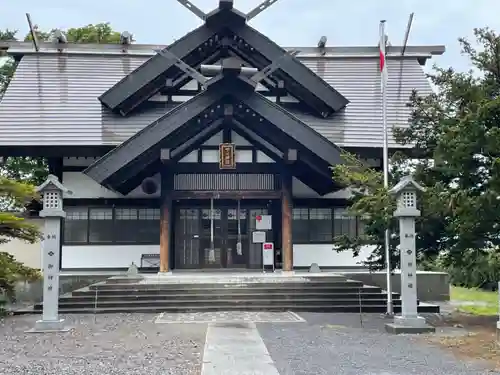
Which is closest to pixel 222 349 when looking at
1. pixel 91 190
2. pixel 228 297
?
pixel 228 297

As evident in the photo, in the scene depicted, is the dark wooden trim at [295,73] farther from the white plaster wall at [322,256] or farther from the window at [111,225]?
the window at [111,225]

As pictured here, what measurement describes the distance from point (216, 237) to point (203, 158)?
8.05ft

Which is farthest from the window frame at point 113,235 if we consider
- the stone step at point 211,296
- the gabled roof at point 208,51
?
the stone step at point 211,296

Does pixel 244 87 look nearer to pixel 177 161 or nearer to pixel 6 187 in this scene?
pixel 177 161

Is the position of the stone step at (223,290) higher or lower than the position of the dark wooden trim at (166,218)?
lower

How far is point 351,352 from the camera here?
7469 mm

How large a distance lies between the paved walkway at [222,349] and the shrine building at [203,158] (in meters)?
4.98

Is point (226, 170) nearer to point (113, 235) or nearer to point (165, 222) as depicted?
point (165, 222)

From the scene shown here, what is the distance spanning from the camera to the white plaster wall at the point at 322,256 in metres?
16.8

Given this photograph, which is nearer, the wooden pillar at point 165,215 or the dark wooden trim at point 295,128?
the dark wooden trim at point 295,128

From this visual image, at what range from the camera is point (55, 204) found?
1016 centimetres

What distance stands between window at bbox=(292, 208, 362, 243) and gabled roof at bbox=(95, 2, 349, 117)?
127 inches

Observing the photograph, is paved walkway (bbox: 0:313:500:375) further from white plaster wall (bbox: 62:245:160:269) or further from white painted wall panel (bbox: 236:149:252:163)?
white painted wall panel (bbox: 236:149:252:163)

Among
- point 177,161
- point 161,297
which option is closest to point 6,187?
point 161,297
